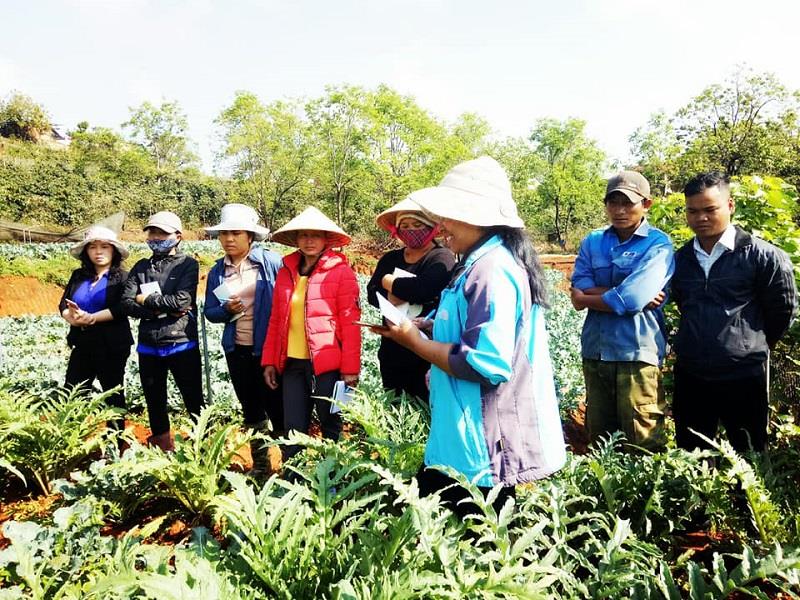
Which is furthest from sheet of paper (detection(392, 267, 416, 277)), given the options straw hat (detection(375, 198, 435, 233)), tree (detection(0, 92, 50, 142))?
tree (detection(0, 92, 50, 142))

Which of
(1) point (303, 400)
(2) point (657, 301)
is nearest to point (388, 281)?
(1) point (303, 400)

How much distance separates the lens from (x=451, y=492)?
2.29 meters

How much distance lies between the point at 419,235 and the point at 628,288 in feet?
4.22

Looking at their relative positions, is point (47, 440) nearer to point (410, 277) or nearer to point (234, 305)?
point (234, 305)

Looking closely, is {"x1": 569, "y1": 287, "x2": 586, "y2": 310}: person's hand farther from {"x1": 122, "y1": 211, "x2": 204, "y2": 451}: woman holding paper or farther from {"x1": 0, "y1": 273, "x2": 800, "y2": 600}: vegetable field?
{"x1": 122, "y1": 211, "x2": 204, "y2": 451}: woman holding paper

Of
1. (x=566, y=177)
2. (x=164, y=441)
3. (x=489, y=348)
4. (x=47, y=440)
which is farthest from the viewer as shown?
(x=566, y=177)

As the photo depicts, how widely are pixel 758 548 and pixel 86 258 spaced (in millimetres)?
4996

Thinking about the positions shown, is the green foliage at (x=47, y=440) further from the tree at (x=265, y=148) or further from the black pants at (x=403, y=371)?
the tree at (x=265, y=148)

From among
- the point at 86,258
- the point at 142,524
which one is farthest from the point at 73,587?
the point at 86,258

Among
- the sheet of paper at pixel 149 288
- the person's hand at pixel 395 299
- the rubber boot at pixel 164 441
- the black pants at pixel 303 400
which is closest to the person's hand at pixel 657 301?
the person's hand at pixel 395 299

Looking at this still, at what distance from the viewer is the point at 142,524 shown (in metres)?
3.21

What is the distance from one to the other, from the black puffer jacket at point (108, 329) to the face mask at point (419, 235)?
8.28ft

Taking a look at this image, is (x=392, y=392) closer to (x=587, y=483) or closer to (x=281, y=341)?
(x=281, y=341)

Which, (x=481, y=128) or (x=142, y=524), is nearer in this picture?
(x=142, y=524)
